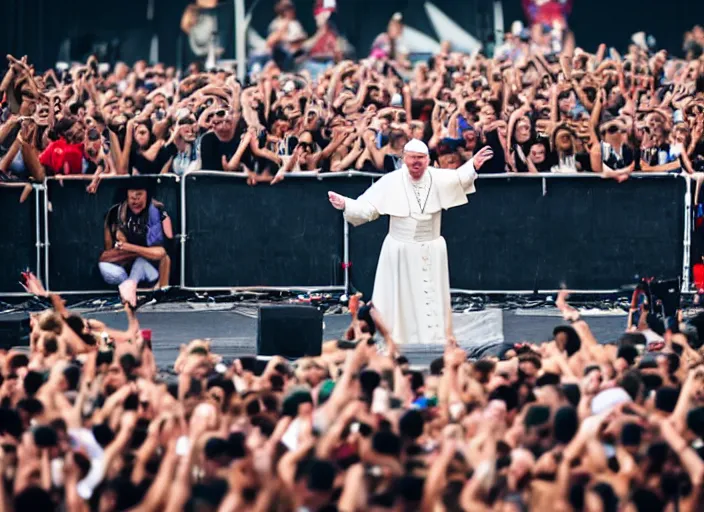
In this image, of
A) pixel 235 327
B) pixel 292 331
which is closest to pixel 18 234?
pixel 235 327

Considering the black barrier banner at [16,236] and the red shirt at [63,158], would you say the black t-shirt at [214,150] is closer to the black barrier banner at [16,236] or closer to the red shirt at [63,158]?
the red shirt at [63,158]

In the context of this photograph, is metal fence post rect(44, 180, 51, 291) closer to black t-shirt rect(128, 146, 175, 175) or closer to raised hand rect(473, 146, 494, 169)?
black t-shirt rect(128, 146, 175, 175)

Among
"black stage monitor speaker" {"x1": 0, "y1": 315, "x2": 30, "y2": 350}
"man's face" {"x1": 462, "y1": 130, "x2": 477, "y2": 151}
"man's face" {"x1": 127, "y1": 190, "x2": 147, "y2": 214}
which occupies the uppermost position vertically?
"man's face" {"x1": 462, "y1": 130, "x2": 477, "y2": 151}

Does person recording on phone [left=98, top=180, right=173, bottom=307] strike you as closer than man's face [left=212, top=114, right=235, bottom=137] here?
Yes

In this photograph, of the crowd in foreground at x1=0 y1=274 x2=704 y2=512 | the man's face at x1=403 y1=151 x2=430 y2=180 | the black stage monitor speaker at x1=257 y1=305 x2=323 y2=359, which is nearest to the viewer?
the crowd in foreground at x1=0 y1=274 x2=704 y2=512

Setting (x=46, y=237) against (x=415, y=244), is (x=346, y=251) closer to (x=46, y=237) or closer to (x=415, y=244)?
(x=415, y=244)

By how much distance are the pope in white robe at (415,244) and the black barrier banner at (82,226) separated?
10.9 feet

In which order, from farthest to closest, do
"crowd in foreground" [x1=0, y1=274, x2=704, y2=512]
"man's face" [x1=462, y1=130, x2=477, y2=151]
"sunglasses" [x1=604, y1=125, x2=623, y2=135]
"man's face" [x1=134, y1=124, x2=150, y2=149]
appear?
"sunglasses" [x1=604, y1=125, x2=623, y2=135], "man's face" [x1=462, y1=130, x2=477, y2=151], "man's face" [x1=134, y1=124, x2=150, y2=149], "crowd in foreground" [x1=0, y1=274, x2=704, y2=512]

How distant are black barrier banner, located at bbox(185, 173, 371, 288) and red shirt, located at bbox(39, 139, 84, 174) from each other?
1.23 meters

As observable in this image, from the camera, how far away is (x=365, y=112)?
2041cm

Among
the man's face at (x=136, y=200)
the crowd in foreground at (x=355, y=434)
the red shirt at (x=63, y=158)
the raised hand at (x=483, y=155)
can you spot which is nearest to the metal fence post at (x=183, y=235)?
the man's face at (x=136, y=200)

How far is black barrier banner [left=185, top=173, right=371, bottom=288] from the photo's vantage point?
18.0 metres

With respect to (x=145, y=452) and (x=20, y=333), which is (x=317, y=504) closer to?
(x=145, y=452)

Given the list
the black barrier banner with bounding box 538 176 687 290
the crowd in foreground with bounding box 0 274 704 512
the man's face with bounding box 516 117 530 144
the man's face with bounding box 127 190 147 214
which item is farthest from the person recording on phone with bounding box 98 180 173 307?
the crowd in foreground with bounding box 0 274 704 512
